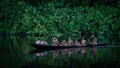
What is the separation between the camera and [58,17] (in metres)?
53.8

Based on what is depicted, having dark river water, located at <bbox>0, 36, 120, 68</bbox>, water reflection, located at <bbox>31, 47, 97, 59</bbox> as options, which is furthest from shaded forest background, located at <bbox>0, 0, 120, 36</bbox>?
water reflection, located at <bbox>31, 47, 97, 59</bbox>

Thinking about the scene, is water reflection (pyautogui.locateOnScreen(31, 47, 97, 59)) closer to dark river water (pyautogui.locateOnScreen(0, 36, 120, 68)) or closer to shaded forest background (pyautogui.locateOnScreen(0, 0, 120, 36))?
dark river water (pyautogui.locateOnScreen(0, 36, 120, 68))

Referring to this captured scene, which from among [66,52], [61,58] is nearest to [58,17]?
[66,52]

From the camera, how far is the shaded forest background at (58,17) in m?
53.0

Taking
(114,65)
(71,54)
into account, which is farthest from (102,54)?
(114,65)

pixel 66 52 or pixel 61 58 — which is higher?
pixel 66 52

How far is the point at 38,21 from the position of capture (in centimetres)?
5391

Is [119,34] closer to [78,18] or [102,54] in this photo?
[78,18]

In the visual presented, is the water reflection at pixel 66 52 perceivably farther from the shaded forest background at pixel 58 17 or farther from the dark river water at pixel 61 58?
the shaded forest background at pixel 58 17

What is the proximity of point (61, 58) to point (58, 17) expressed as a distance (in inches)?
1028

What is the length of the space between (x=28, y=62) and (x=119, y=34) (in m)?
28.3

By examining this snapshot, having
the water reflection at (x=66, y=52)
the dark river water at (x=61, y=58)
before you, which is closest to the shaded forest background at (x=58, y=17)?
the dark river water at (x=61, y=58)

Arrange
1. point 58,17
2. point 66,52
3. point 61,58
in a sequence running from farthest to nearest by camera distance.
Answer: point 58,17 → point 66,52 → point 61,58

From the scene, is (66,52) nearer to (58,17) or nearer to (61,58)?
(61,58)
